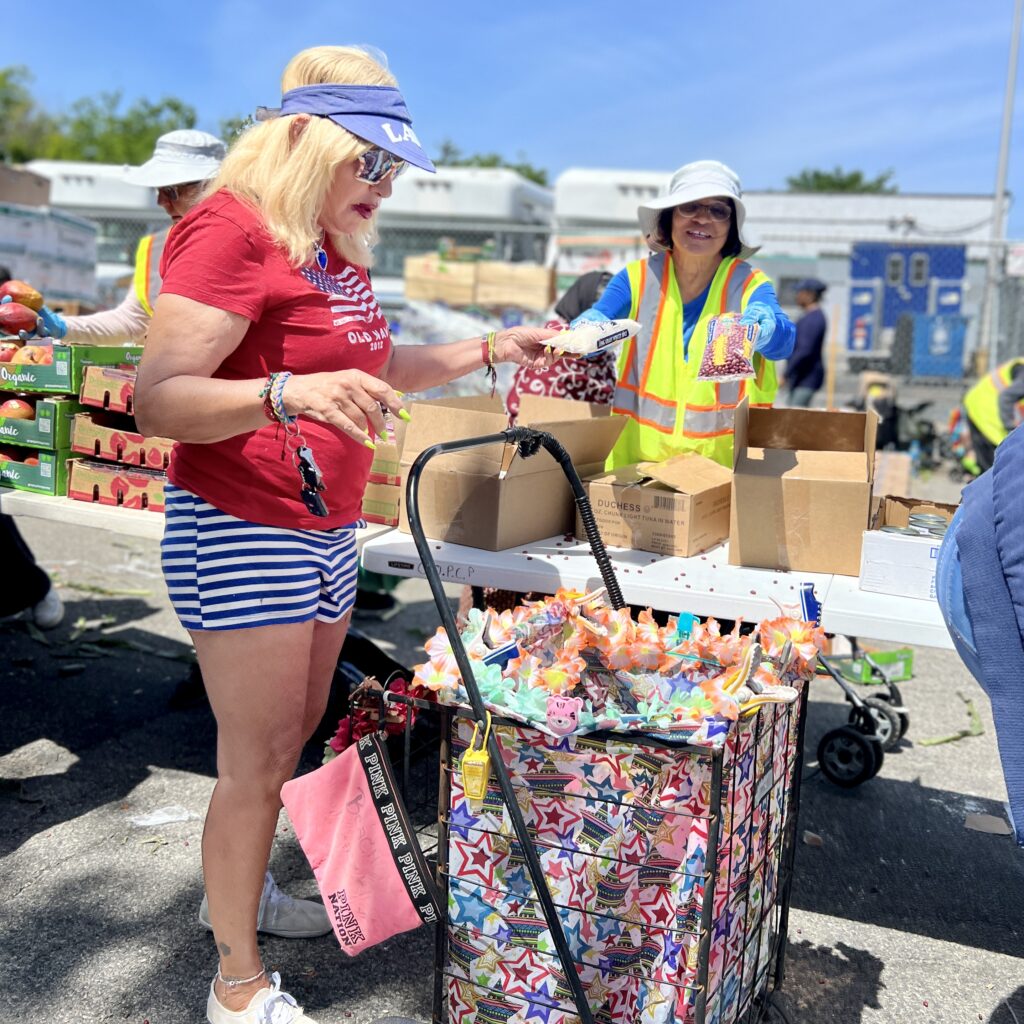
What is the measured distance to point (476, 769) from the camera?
187 centimetres

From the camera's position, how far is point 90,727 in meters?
3.96

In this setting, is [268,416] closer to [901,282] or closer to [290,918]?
[290,918]

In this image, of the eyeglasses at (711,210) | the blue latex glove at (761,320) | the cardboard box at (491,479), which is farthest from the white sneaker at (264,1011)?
the eyeglasses at (711,210)

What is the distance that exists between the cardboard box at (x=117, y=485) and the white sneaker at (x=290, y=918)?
4.27ft

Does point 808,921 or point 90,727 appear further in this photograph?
point 90,727

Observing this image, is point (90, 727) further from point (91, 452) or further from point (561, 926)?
point (561, 926)

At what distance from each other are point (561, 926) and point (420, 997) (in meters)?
0.74

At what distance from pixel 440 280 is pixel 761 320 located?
8.83 meters

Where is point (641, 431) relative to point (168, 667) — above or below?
above

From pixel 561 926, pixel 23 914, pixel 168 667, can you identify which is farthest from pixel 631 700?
pixel 168 667

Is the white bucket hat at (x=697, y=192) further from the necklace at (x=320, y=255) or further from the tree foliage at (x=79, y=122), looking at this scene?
the tree foliage at (x=79, y=122)

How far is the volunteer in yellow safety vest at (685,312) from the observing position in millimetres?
3258

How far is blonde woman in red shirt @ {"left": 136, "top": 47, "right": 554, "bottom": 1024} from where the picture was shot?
1812 millimetres

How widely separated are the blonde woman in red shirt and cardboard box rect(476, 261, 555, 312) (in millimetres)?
9036
